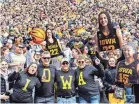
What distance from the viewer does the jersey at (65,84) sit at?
35.4 ft

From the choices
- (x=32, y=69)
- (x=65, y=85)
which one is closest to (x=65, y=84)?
(x=65, y=85)

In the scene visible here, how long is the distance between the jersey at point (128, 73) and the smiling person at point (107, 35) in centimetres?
92

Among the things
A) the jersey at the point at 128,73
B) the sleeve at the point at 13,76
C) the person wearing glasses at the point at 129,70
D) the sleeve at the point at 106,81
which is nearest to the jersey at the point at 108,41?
the sleeve at the point at 106,81

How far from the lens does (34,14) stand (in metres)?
29.0

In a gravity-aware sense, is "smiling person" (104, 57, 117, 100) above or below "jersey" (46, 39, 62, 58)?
below

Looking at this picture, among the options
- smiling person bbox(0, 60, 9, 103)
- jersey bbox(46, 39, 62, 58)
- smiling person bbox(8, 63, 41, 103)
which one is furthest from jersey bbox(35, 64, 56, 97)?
jersey bbox(46, 39, 62, 58)

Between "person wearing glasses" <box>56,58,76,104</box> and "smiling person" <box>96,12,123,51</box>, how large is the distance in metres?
1.16

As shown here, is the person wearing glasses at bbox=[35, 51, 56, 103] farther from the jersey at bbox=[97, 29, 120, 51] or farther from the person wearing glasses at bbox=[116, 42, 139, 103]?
the jersey at bbox=[97, 29, 120, 51]

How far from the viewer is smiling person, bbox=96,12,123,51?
1141 centimetres

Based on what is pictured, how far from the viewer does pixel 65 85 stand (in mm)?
10805

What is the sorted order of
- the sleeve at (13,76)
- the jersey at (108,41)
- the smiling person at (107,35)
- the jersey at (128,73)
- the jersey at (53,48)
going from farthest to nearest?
1. the jersey at (53,48)
2. the jersey at (108,41)
3. the smiling person at (107,35)
4. the sleeve at (13,76)
5. the jersey at (128,73)

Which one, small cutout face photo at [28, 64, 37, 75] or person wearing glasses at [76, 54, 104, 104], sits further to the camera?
person wearing glasses at [76, 54, 104, 104]

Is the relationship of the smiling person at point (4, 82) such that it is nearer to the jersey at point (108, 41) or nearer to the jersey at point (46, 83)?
the jersey at point (46, 83)

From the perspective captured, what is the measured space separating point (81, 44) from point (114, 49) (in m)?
1.52
